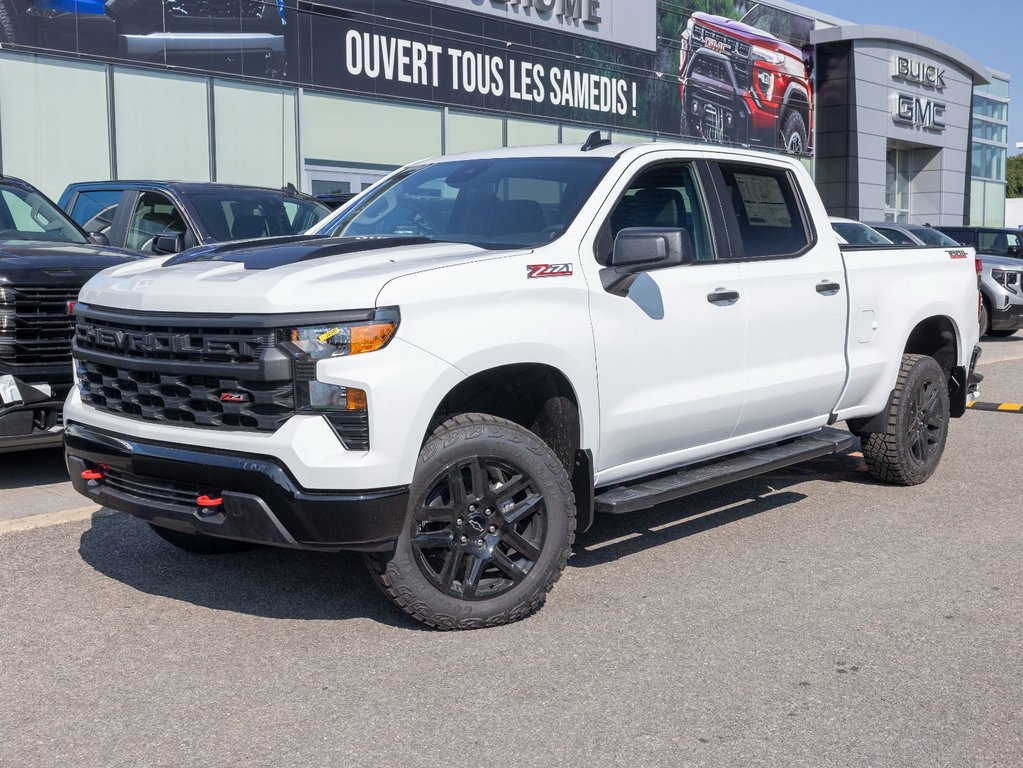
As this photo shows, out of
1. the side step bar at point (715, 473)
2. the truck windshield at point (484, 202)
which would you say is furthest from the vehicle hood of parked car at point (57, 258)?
the side step bar at point (715, 473)

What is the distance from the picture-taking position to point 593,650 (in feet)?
14.4

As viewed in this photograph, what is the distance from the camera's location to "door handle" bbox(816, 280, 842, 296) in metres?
6.23

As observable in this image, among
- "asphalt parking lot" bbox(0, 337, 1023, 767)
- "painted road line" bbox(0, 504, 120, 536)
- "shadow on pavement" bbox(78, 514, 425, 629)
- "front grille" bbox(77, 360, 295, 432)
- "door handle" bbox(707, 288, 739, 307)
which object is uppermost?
"door handle" bbox(707, 288, 739, 307)

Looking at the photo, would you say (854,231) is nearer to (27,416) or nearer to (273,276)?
(27,416)

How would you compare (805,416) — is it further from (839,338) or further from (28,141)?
(28,141)

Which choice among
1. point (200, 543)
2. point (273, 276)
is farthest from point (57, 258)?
point (273, 276)

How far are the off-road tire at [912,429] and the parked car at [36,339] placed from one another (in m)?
4.61

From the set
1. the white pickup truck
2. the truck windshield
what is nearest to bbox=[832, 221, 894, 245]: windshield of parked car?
the white pickup truck

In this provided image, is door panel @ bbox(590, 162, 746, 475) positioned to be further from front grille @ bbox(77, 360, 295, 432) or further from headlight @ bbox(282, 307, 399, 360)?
front grille @ bbox(77, 360, 295, 432)

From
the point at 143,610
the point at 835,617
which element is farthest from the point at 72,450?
the point at 835,617

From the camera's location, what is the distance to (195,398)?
435cm

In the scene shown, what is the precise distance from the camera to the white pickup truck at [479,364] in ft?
13.7

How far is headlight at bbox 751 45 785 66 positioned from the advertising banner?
0.16ft

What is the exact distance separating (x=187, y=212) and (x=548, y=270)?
17.5 ft
